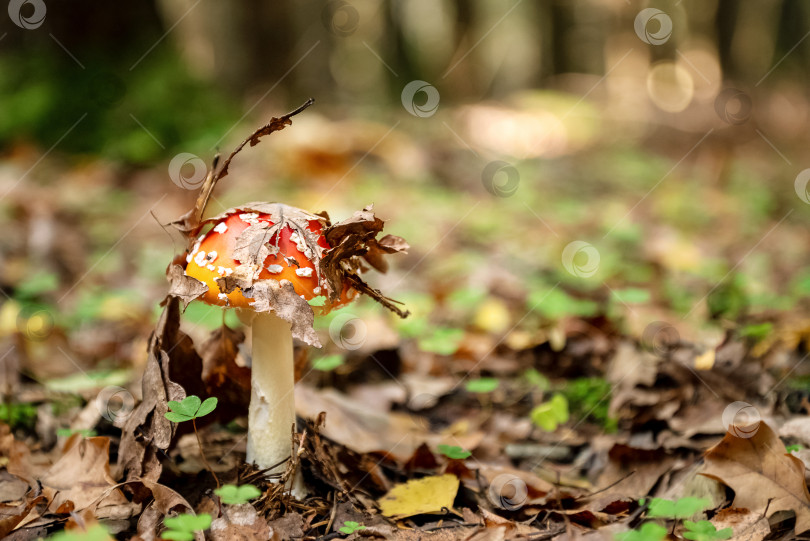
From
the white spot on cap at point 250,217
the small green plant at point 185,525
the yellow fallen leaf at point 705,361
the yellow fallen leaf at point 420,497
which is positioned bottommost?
the small green plant at point 185,525

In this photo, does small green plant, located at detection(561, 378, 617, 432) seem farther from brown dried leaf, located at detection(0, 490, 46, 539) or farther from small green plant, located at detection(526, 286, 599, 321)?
brown dried leaf, located at detection(0, 490, 46, 539)

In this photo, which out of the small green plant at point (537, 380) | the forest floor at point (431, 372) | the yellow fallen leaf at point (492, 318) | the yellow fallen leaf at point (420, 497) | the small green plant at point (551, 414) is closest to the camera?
the forest floor at point (431, 372)

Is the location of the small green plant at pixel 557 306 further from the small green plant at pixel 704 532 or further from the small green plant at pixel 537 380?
the small green plant at pixel 704 532

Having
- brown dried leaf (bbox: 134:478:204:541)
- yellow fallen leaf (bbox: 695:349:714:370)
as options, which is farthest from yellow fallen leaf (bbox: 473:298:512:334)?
brown dried leaf (bbox: 134:478:204:541)

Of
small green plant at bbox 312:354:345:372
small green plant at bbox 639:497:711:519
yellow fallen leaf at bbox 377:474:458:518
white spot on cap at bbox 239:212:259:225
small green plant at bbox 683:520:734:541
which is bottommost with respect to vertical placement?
small green plant at bbox 683:520:734:541

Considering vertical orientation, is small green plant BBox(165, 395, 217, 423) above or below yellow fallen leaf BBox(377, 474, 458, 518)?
above

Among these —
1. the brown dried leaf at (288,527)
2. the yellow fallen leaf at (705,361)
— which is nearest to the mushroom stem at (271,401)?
the brown dried leaf at (288,527)

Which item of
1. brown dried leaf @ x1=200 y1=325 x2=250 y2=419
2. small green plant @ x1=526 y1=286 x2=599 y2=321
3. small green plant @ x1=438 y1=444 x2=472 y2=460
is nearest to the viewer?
small green plant @ x1=438 y1=444 x2=472 y2=460
